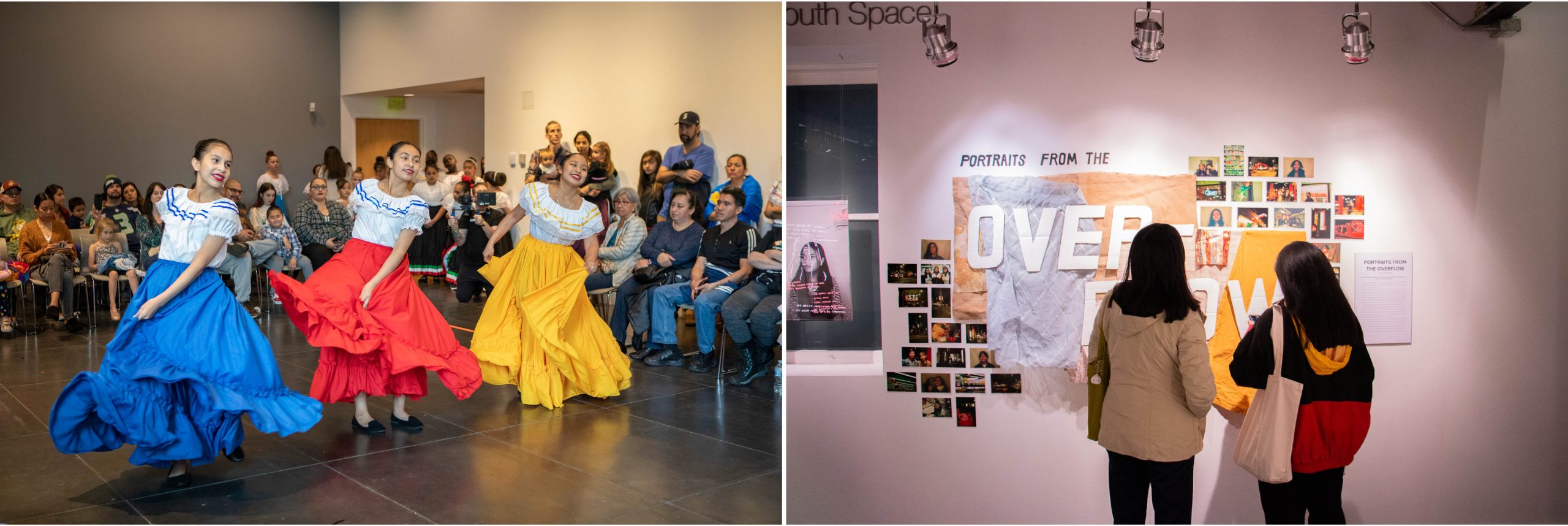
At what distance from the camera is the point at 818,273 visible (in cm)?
369

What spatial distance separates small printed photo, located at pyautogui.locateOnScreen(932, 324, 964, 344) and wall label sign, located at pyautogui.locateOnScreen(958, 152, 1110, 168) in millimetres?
594

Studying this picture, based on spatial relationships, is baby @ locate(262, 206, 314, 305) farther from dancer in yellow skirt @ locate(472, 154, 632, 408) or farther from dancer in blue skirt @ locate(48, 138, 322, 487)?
dancer in blue skirt @ locate(48, 138, 322, 487)

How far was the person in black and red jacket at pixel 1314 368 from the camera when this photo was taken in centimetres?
312

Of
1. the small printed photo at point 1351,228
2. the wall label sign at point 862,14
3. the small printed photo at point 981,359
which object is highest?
the wall label sign at point 862,14

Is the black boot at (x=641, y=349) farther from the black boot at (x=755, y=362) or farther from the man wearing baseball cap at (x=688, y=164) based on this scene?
the man wearing baseball cap at (x=688, y=164)

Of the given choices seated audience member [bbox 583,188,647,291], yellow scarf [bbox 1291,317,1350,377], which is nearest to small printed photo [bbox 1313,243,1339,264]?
yellow scarf [bbox 1291,317,1350,377]

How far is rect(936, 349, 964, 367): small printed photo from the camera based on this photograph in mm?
3854

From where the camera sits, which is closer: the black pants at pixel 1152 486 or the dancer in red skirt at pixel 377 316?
the black pants at pixel 1152 486

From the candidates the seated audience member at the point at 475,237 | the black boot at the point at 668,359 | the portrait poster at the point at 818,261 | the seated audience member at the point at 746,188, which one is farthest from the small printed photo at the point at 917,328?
the seated audience member at the point at 475,237

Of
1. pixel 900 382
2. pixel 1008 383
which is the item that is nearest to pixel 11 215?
pixel 900 382

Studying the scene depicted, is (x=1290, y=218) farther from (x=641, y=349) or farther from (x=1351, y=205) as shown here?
(x=641, y=349)

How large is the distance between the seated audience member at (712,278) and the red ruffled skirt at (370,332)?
1.66 metres

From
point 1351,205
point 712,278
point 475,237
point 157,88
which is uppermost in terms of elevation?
point 157,88

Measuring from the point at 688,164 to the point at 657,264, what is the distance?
1.99 metres
